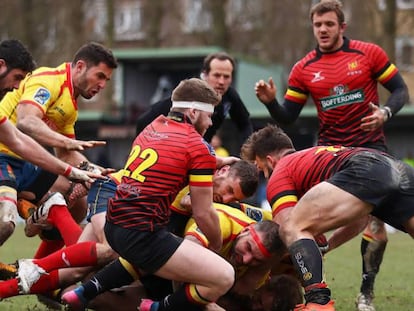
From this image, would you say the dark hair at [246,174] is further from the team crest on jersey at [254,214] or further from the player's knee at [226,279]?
the player's knee at [226,279]

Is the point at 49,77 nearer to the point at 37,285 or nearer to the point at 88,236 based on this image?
the point at 88,236

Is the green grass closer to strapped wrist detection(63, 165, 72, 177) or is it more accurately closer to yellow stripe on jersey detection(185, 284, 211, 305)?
strapped wrist detection(63, 165, 72, 177)

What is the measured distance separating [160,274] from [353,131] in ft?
8.34

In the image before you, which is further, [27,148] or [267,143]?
[27,148]

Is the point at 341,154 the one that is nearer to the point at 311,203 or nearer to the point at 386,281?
the point at 311,203

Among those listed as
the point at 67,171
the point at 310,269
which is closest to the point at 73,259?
the point at 67,171

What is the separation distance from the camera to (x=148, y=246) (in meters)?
5.36

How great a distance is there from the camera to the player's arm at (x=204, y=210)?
5.42 meters

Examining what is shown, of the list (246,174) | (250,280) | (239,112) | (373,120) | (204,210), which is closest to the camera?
(204,210)

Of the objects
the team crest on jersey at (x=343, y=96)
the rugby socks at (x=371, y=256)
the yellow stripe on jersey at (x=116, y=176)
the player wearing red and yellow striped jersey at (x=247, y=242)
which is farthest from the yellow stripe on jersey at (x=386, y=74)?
the yellow stripe on jersey at (x=116, y=176)

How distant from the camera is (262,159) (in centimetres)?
653

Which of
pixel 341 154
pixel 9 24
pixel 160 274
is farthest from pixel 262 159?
pixel 9 24

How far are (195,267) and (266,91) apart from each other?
242 centimetres

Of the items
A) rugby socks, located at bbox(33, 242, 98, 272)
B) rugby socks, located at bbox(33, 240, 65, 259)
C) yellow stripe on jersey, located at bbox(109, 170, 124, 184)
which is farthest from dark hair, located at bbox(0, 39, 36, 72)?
rugby socks, located at bbox(33, 240, 65, 259)
